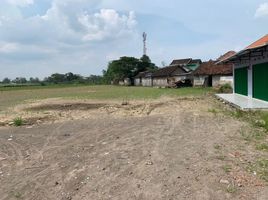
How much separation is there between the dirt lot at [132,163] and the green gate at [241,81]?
12.1 meters

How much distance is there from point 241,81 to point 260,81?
6121 mm

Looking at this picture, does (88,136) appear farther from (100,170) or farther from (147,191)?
(147,191)

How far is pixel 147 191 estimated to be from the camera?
5410 mm

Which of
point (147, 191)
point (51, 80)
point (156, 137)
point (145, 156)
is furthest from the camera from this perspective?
point (51, 80)

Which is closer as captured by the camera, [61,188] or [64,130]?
[61,188]

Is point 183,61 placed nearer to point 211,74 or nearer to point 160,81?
point 160,81

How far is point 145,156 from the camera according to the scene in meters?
7.56

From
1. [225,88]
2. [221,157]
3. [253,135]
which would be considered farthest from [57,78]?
[221,157]

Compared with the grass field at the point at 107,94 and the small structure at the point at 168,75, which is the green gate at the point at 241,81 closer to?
the grass field at the point at 107,94

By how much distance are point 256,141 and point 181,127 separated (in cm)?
311

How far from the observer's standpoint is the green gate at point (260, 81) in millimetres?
17906

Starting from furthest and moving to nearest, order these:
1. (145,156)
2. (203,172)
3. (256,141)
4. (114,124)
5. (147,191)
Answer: (114,124) → (256,141) → (145,156) → (203,172) → (147,191)

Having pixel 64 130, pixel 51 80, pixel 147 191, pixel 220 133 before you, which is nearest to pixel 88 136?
pixel 64 130

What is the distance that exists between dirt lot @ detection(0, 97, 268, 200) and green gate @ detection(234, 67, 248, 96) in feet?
39.8
